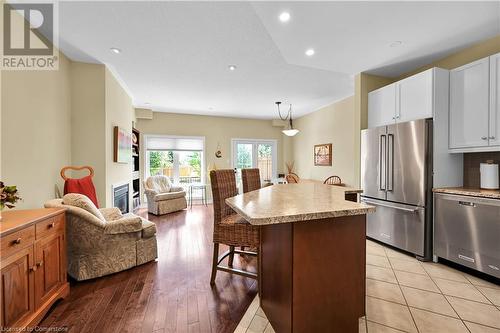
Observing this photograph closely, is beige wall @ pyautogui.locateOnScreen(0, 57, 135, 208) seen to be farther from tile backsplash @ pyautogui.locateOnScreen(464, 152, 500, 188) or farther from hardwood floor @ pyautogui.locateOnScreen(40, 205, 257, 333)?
tile backsplash @ pyautogui.locateOnScreen(464, 152, 500, 188)

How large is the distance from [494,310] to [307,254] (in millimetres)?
1931

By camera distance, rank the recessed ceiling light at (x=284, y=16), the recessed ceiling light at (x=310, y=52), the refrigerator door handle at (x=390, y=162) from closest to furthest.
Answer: the recessed ceiling light at (x=284, y=16) < the recessed ceiling light at (x=310, y=52) < the refrigerator door handle at (x=390, y=162)

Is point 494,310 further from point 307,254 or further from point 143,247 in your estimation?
point 143,247

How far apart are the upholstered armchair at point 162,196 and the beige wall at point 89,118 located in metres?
1.92

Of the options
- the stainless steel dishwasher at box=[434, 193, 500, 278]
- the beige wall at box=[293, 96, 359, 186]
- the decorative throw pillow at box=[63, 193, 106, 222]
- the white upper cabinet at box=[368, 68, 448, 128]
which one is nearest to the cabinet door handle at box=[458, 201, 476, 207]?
the stainless steel dishwasher at box=[434, 193, 500, 278]

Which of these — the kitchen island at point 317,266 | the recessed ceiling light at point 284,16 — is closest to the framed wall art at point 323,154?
the recessed ceiling light at point 284,16

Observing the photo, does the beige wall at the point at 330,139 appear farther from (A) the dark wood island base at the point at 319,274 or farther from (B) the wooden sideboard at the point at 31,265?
(B) the wooden sideboard at the point at 31,265

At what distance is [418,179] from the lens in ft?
9.43

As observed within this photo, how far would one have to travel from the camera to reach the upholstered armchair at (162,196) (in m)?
5.38

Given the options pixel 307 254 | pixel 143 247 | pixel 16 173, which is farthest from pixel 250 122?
pixel 307 254

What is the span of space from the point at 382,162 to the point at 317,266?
8.30ft

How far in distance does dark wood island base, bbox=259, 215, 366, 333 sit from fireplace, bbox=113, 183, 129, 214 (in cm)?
350

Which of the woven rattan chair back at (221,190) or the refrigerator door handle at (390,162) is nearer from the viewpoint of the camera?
the woven rattan chair back at (221,190)

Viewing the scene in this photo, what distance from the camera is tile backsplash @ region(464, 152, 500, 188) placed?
276 cm
